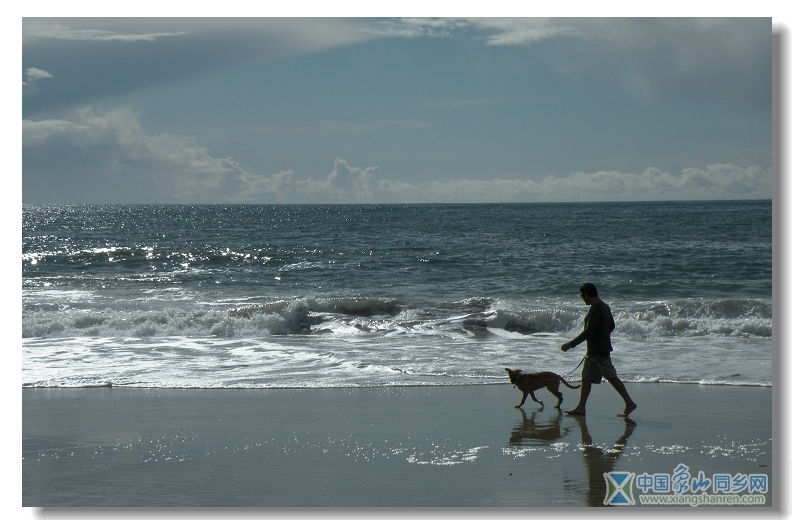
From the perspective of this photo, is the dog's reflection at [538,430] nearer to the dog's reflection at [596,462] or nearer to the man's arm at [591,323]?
the dog's reflection at [596,462]

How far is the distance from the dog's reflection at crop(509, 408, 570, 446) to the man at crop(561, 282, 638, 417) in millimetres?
260

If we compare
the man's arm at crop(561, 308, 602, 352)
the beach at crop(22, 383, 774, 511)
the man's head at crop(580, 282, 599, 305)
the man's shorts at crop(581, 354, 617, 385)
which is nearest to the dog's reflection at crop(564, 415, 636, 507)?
the beach at crop(22, 383, 774, 511)

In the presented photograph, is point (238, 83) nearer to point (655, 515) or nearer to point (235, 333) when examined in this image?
point (655, 515)

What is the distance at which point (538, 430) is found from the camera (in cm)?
650

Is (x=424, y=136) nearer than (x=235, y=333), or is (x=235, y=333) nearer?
(x=424, y=136)

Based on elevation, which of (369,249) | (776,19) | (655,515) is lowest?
(655,515)

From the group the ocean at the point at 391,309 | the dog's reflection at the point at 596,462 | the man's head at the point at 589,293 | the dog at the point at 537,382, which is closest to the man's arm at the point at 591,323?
the man's head at the point at 589,293

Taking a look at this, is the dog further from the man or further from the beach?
the man

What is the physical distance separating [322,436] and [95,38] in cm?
444

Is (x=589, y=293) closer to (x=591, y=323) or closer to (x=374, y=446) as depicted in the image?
(x=591, y=323)

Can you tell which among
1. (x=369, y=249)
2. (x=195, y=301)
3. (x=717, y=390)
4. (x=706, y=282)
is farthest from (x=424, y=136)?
(x=369, y=249)

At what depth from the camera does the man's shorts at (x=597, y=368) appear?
6824mm

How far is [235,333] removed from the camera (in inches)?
530

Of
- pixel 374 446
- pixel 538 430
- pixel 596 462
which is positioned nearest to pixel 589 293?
pixel 538 430
